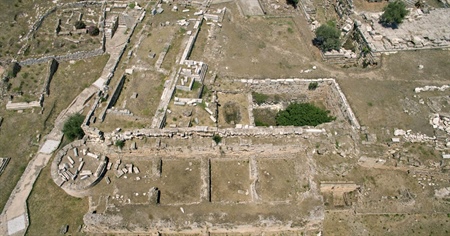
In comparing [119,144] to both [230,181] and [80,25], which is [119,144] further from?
[80,25]

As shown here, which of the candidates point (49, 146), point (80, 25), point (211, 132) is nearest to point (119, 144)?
point (211, 132)

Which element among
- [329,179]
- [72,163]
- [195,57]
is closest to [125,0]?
[195,57]

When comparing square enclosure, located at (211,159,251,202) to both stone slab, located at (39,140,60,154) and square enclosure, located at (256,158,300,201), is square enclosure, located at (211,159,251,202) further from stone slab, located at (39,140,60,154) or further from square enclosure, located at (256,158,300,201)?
stone slab, located at (39,140,60,154)

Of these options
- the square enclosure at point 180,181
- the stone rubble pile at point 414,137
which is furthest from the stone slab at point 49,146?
the stone rubble pile at point 414,137

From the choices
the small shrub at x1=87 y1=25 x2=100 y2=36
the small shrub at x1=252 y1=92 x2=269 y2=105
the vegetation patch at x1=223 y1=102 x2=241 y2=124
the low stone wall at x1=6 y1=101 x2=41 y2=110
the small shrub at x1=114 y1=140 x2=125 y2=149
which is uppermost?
the small shrub at x1=87 y1=25 x2=100 y2=36

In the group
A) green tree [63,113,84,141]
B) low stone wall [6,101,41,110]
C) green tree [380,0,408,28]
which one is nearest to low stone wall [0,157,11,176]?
green tree [63,113,84,141]

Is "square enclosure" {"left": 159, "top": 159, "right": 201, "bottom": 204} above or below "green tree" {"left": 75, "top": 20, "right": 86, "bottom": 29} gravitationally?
below
